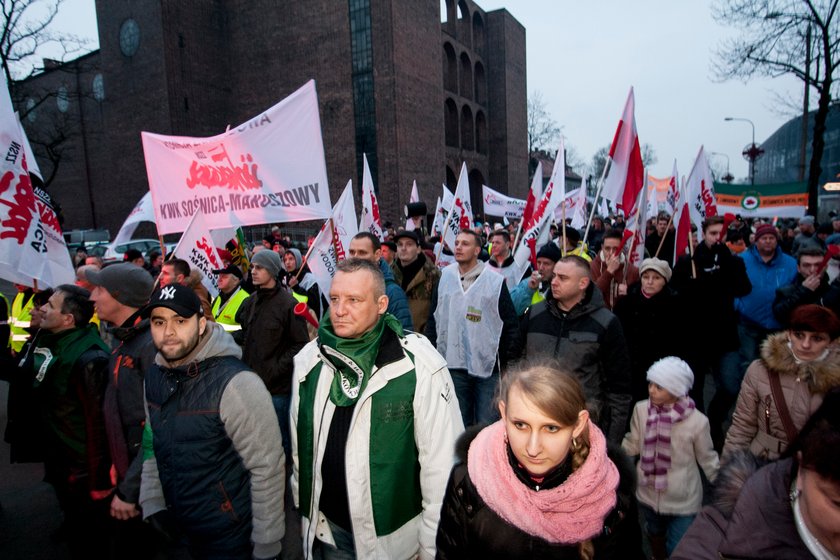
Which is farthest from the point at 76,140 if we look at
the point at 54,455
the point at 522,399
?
the point at 522,399

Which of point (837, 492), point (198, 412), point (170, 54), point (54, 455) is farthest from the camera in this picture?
point (170, 54)

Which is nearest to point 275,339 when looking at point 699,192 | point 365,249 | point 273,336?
point 273,336

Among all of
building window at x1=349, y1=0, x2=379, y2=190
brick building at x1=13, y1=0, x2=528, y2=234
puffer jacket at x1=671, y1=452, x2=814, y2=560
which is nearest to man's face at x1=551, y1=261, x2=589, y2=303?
puffer jacket at x1=671, y1=452, x2=814, y2=560

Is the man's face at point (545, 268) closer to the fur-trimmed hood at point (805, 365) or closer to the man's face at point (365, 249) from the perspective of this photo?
the man's face at point (365, 249)

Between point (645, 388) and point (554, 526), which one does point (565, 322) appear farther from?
point (554, 526)

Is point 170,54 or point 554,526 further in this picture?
point 170,54

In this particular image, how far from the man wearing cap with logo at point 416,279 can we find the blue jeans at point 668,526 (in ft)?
→ 8.80

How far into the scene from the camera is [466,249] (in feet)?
14.0

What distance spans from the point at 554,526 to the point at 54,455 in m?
3.12

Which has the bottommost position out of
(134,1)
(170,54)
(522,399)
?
(522,399)

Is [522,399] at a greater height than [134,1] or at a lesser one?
lesser

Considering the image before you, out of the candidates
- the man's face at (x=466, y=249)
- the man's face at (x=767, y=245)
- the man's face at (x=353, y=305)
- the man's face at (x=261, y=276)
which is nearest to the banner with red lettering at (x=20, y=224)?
the man's face at (x=261, y=276)

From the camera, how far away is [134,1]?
27953 mm

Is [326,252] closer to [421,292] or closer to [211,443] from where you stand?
[421,292]
